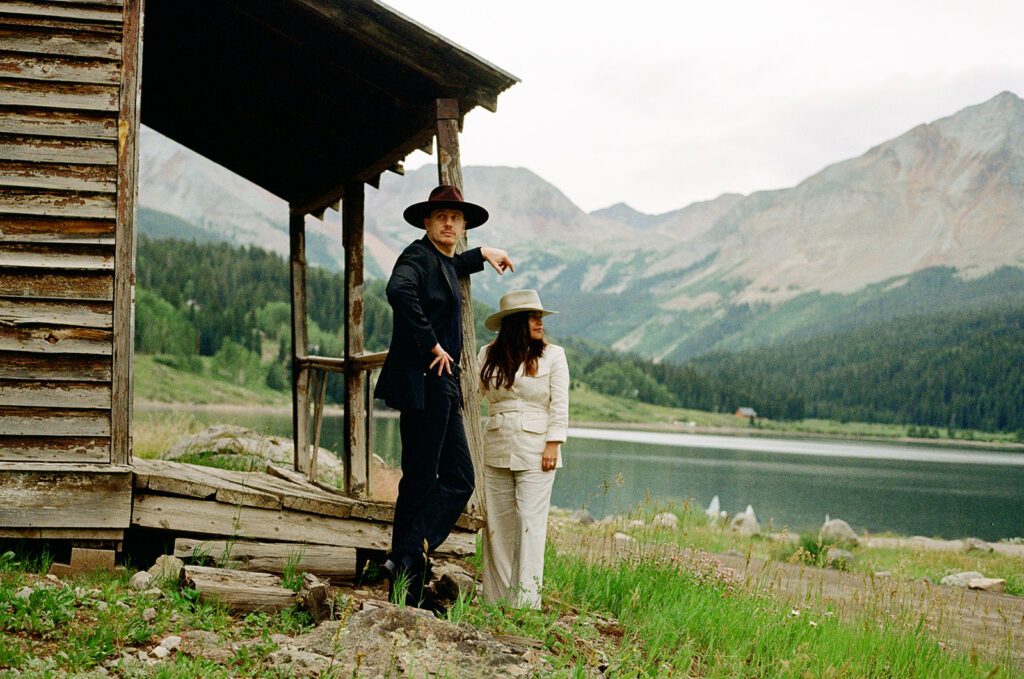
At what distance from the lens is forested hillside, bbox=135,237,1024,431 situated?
314ft

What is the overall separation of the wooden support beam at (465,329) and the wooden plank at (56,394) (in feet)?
7.72

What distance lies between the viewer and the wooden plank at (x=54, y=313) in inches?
214

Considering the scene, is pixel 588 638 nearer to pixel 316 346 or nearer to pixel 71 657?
pixel 71 657

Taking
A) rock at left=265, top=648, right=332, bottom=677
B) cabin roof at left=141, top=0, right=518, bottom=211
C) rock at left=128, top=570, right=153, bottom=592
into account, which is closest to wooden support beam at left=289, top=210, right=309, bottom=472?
cabin roof at left=141, top=0, right=518, bottom=211

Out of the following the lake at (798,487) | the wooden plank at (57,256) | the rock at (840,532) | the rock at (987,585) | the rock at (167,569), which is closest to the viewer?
the rock at (167,569)

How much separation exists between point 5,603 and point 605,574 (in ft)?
12.8

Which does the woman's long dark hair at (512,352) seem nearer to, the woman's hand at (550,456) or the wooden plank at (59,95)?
the woman's hand at (550,456)

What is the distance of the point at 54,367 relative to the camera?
5.47 m

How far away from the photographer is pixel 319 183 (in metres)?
8.98

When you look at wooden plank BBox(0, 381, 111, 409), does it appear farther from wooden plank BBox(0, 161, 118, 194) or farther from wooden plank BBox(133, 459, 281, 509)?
wooden plank BBox(0, 161, 118, 194)

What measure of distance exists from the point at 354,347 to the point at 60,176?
321 centimetres

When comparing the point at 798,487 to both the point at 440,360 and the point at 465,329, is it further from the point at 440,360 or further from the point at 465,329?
the point at 440,360

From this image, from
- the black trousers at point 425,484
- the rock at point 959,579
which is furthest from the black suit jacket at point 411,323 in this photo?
the rock at point 959,579

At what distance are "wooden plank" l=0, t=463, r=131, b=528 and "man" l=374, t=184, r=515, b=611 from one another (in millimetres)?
1826
